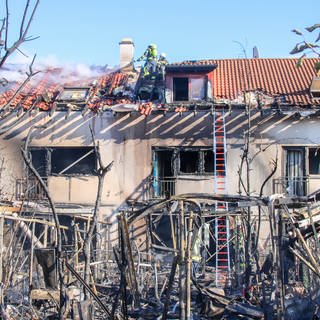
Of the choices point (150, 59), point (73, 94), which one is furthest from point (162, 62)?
point (73, 94)

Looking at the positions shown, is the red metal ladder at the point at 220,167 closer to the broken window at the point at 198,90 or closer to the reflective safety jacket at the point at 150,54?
the broken window at the point at 198,90

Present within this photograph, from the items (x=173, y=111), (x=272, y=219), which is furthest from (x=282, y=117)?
(x=272, y=219)

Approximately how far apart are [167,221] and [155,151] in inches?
126

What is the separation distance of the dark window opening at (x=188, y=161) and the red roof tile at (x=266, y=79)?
2942 millimetres

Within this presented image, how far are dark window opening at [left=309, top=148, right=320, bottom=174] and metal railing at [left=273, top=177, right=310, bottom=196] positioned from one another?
669 millimetres

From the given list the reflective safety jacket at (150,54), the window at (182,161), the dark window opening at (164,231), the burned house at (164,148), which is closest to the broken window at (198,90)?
the burned house at (164,148)

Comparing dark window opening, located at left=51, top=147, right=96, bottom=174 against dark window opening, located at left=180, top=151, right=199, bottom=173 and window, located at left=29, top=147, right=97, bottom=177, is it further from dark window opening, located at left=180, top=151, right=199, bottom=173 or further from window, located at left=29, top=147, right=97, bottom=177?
dark window opening, located at left=180, top=151, right=199, bottom=173

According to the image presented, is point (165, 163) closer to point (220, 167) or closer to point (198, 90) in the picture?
point (220, 167)

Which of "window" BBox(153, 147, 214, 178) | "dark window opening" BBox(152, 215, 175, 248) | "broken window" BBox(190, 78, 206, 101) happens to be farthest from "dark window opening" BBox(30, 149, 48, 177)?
"broken window" BBox(190, 78, 206, 101)

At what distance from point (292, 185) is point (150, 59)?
30.6 feet

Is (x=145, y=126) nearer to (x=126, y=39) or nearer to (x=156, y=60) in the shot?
(x=156, y=60)

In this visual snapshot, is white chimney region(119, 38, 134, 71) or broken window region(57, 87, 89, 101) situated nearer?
broken window region(57, 87, 89, 101)

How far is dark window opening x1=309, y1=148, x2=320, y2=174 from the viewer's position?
23953 mm

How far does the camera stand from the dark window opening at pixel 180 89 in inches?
973
